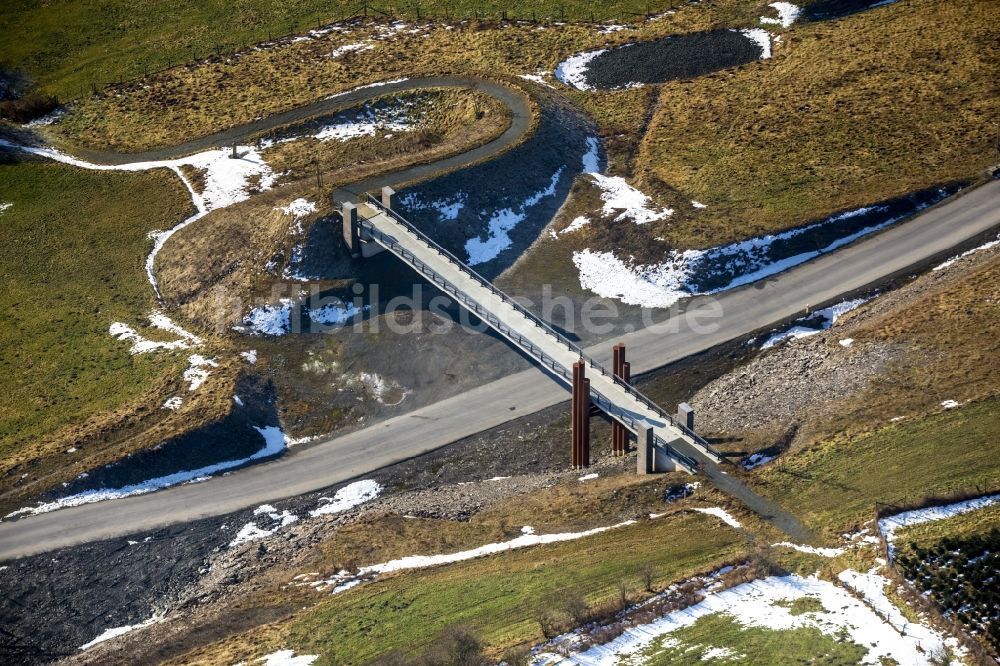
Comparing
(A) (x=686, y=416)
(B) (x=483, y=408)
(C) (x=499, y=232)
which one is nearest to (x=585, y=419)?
(A) (x=686, y=416)

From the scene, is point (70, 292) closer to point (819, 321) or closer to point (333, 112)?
point (333, 112)

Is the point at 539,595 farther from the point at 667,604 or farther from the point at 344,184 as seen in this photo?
the point at 344,184

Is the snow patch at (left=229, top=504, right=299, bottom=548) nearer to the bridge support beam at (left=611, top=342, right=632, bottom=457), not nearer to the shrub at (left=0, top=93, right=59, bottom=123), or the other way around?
the bridge support beam at (left=611, top=342, right=632, bottom=457)

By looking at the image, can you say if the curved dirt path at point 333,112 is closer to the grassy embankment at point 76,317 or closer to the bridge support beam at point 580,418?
the grassy embankment at point 76,317

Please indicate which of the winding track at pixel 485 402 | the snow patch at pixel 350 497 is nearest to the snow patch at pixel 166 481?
the winding track at pixel 485 402

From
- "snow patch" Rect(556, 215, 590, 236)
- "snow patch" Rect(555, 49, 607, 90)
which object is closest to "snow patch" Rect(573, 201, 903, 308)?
"snow patch" Rect(556, 215, 590, 236)

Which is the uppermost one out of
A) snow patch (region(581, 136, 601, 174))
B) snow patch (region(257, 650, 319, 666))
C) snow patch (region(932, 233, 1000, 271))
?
snow patch (region(581, 136, 601, 174))

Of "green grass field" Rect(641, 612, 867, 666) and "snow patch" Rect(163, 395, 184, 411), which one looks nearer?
"green grass field" Rect(641, 612, 867, 666)
